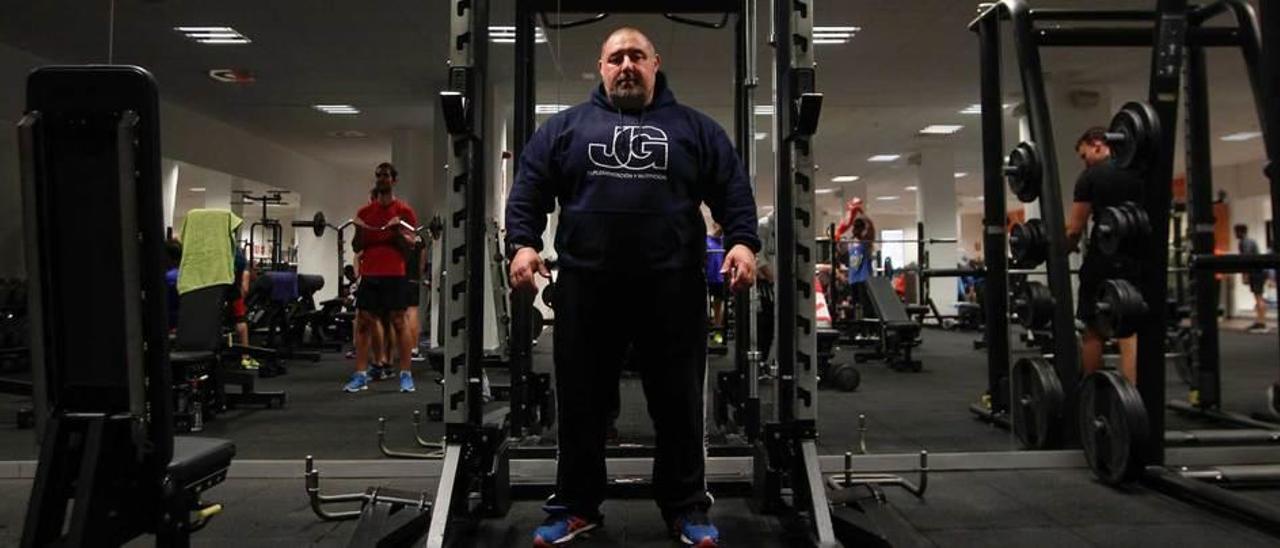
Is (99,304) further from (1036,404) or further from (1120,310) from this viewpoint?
(1036,404)

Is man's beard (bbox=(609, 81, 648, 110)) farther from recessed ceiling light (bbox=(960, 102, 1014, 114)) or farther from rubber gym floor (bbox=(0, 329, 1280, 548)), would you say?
recessed ceiling light (bbox=(960, 102, 1014, 114))

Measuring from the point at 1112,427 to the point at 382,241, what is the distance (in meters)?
3.58

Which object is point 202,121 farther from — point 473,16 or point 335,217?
point 473,16

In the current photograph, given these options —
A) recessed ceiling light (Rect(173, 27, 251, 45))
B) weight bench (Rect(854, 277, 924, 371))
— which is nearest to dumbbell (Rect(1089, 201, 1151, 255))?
weight bench (Rect(854, 277, 924, 371))

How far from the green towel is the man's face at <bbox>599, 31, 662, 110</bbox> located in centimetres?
262

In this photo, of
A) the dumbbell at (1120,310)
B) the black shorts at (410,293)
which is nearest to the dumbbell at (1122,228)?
the dumbbell at (1120,310)

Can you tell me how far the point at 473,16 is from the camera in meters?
2.01

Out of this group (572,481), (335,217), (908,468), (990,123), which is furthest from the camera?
(335,217)

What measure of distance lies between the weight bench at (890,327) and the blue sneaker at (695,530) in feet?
13.7

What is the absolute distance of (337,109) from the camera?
8961 millimetres

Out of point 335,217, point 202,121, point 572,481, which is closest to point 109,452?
point 572,481

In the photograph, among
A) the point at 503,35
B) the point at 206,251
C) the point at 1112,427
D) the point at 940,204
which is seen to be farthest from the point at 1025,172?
the point at 940,204

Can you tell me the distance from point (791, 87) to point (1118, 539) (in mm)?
1458

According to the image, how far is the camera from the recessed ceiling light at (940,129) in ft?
34.6
